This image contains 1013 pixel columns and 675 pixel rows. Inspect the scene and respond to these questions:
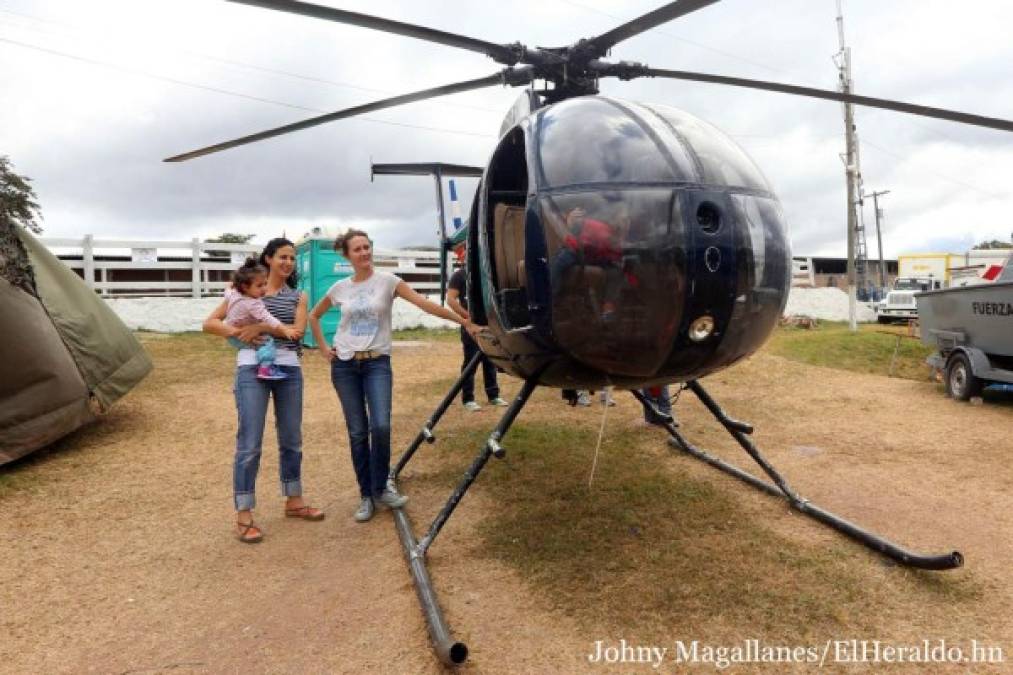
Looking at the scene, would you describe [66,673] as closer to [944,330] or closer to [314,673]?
[314,673]

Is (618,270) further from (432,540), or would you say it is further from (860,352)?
(860,352)

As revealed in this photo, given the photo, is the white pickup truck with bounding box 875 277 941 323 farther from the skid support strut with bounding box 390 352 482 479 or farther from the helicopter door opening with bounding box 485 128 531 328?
the helicopter door opening with bounding box 485 128 531 328

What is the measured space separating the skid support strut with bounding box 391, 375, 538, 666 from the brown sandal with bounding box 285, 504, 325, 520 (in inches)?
21.4

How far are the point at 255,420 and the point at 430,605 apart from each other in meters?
1.67

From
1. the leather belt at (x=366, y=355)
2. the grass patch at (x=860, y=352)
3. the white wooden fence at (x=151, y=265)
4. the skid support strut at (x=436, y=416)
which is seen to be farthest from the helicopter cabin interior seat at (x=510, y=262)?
the white wooden fence at (x=151, y=265)

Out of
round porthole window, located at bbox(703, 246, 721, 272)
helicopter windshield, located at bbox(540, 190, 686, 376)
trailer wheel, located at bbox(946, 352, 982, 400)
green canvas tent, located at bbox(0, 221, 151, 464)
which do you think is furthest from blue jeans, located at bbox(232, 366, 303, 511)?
trailer wheel, located at bbox(946, 352, 982, 400)

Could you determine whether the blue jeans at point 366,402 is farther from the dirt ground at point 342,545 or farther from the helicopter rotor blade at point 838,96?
the helicopter rotor blade at point 838,96

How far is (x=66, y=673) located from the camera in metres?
2.70

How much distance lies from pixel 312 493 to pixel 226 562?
1199mm

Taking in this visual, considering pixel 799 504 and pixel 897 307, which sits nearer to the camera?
pixel 799 504

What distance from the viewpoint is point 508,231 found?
134 inches

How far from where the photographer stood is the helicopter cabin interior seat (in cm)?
313

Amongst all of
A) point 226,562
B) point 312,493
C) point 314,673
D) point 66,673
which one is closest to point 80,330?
point 312,493

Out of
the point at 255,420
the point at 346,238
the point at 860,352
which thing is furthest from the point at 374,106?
the point at 860,352
